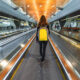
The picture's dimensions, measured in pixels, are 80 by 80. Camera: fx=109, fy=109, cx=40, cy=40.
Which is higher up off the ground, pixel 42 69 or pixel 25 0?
pixel 25 0

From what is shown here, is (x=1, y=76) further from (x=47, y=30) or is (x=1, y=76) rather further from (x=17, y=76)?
(x=47, y=30)

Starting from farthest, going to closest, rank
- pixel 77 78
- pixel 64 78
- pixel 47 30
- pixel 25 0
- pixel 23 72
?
pixel 25 0 < pixel 47 30 < pixel 23 72 < pixel 64 78 < pixel 77 78

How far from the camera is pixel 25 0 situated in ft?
67.1

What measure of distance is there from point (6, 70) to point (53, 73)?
4.86 feet

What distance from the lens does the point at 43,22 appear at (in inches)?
167

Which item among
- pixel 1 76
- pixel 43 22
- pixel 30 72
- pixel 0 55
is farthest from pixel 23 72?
pixel 43 22

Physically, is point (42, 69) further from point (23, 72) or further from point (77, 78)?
point (77, 78)

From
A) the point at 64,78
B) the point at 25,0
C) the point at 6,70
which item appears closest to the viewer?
the point at 64,78

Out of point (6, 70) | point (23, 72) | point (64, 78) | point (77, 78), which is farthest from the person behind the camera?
point (23, 72)

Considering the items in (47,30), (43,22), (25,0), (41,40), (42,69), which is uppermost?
(25,0)

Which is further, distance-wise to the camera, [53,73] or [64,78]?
[53,73]

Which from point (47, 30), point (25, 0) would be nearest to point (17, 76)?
point (47, 30)

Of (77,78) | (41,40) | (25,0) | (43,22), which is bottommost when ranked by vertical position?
(77,78)

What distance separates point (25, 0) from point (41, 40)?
18.1 meters
